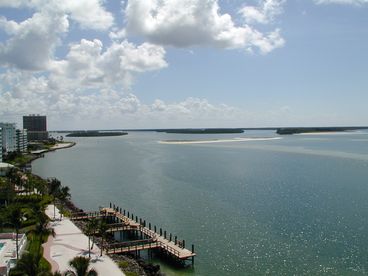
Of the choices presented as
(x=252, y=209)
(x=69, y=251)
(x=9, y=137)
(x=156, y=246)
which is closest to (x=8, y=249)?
(x=69, y=251)

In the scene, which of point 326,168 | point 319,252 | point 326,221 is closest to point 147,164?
point 326,168

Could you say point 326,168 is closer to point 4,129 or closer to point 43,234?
point 43,234

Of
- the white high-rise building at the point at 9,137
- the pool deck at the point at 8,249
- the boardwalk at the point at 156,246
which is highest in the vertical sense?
the white high-rise building at the point at 9,137

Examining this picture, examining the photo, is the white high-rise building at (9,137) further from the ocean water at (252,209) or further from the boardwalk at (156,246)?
the boardwalk at (156,246)

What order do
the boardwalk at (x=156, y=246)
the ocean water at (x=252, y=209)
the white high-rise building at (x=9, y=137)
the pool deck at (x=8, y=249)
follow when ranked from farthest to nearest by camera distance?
the white high-rise building at (x=9, y=137) < the boardwalk at (x=156, y=246) < the ocean water at (x=252, y=209) < the pool deck at (x=8, y=249)

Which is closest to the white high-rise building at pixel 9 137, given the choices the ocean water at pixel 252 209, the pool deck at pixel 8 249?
the ocean water at pixel 252 209

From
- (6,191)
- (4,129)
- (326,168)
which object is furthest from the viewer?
(4,129)
